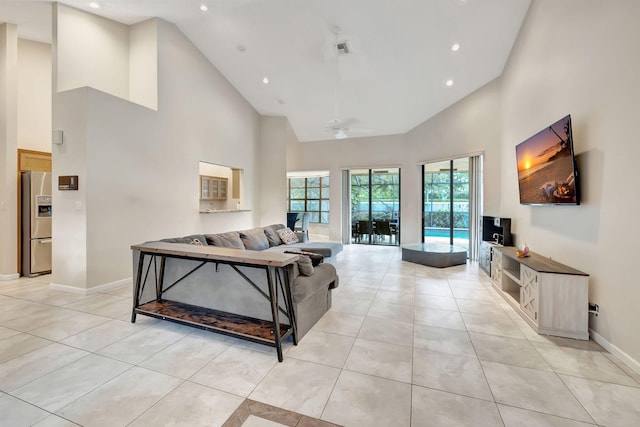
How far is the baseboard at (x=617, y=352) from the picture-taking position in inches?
85.7

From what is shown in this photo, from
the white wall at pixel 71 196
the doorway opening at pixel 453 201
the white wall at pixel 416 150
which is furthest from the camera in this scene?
the doorway opening at pixel 453 201

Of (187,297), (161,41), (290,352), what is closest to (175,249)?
(187,297)

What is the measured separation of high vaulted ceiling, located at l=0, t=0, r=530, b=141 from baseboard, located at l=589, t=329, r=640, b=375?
4402 millimetres

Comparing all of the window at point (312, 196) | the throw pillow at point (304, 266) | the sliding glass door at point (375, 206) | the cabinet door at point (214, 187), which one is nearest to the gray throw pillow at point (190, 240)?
the throw pillow at point (304, 266)

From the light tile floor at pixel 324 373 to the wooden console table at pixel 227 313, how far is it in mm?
189

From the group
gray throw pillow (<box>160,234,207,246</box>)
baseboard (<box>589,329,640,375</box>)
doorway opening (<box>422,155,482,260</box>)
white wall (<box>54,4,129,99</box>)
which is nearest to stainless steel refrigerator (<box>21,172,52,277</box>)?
white wall (<box>54,4,129,99</box>)

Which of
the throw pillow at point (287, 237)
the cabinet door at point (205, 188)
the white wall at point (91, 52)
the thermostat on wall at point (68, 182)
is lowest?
the throw pillow at point (287, 237)

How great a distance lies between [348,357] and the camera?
2367mm

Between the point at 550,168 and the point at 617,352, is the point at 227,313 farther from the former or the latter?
the point at 550,168

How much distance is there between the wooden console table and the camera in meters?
2.31

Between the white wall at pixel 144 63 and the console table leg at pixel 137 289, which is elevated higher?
the white wall at pixel 144 63

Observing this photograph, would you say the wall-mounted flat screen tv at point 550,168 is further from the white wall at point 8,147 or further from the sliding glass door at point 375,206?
the white wall at point 8,147

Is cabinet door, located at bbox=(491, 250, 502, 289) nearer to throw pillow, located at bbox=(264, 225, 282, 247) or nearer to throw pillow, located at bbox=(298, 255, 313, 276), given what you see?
throw pillow, located at bbox=(298, 255, 313, 276)

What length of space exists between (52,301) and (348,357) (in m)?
4.05
